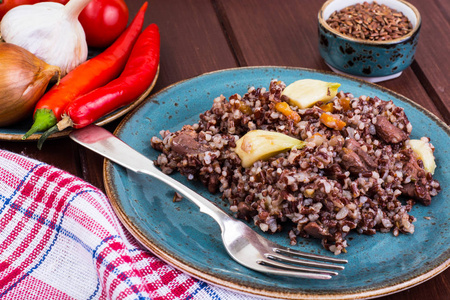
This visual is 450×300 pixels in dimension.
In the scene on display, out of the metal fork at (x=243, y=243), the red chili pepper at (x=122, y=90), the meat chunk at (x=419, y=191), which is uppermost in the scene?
the red chili pepper at (x=122, y=90)

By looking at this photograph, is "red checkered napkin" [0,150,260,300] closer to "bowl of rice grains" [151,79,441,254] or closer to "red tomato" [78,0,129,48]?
"bowl of rice grains" [151,79,441,254]

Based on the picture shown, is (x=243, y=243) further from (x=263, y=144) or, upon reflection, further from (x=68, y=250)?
(x=68, y=250)

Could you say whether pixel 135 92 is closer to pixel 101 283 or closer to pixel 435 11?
pixel 101 283

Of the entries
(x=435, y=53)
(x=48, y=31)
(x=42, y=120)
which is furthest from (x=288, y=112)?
(x=435, y=53)

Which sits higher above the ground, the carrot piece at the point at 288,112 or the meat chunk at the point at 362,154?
the carrot piece at the point at 288,112

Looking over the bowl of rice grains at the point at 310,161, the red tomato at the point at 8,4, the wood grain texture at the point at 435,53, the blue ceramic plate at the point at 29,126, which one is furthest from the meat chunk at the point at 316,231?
the red tomato at the point at 8,4

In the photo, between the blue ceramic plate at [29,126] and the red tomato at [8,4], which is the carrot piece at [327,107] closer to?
the blue ceramic plate at [29,126]
